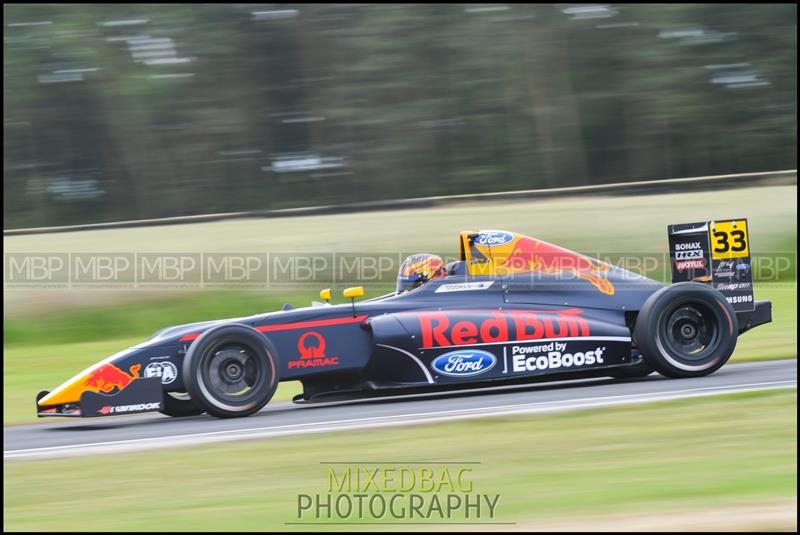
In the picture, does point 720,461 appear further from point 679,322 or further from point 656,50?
point 656,50

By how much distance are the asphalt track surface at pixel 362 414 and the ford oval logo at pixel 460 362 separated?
0.25 m

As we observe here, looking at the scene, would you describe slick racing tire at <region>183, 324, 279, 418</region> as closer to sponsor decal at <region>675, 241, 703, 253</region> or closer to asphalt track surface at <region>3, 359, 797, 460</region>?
asphalt track surface at <region>3, 359, 797, 460</region>

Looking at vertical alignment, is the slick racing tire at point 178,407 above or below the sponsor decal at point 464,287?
below

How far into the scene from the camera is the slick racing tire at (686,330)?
8.72 m

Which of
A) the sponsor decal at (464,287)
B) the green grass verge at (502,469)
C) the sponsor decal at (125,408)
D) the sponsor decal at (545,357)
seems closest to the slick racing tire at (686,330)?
the sponsor decal at (545,357)

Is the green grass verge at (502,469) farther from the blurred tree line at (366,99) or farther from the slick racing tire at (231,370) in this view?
the blurred tree line at (366,99)

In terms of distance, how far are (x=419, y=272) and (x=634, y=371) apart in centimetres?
Answer: 207

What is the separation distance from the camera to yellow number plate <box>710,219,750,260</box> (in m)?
9.15

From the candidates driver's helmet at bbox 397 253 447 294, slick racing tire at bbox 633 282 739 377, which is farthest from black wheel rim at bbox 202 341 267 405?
slick racing tire at bbox 633 282 739 377

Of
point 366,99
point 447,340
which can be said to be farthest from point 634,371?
point 366,99

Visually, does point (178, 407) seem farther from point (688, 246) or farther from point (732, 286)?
point (732, 286)

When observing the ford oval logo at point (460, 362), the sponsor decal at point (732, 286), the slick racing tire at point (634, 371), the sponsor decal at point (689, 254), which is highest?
the sponsor decal at point (689, 254)

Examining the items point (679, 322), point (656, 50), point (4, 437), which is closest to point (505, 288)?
point (679, 322)

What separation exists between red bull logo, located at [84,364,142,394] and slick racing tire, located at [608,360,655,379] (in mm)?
4029
